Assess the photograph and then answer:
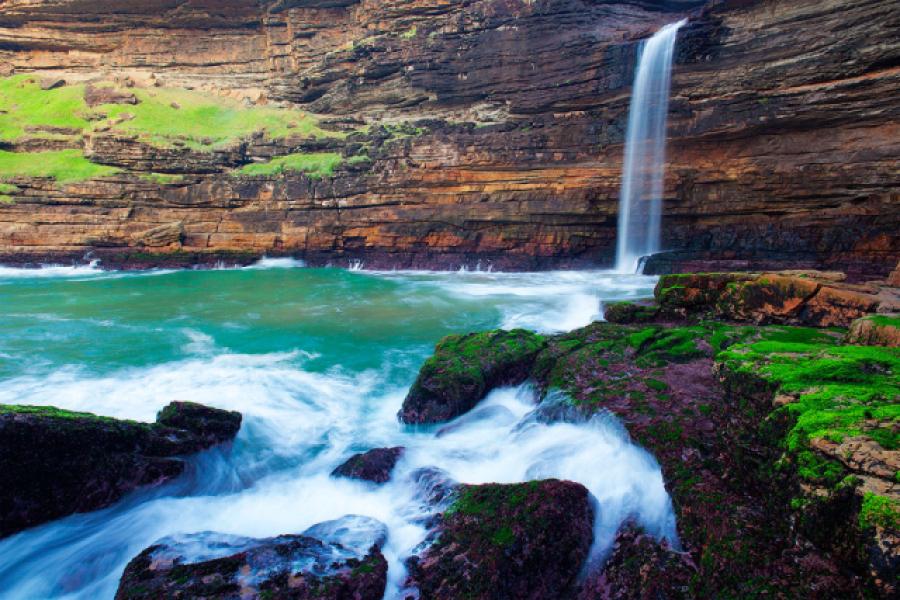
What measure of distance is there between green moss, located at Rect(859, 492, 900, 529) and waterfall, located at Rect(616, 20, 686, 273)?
1943 cm

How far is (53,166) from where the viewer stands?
25.2m

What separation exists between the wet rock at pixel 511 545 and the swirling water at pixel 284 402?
23cm

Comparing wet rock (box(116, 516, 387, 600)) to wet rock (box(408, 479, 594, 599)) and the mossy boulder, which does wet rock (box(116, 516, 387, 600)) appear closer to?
wet rock (box(408, 479, 594, 599))

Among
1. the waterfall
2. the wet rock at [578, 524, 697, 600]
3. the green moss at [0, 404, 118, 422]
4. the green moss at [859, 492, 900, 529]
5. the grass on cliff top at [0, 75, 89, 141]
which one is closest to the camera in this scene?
the green moss at [859, 492, 900, 529]

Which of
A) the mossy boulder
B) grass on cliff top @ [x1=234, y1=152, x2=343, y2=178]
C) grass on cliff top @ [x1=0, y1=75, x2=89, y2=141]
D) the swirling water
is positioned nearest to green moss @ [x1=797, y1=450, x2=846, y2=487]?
the swirling water

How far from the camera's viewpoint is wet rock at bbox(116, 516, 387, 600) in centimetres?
364

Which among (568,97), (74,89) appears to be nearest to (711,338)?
(568,97)

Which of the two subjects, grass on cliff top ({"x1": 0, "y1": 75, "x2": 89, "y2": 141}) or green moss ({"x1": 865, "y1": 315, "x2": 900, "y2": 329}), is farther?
grass on cliff top ({"x1": 0, "y1": 75, "x2": 89, "y2": 141})

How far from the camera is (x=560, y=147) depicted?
72.0ft

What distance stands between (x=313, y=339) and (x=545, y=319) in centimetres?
597

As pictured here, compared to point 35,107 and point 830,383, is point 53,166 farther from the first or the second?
point 830,383

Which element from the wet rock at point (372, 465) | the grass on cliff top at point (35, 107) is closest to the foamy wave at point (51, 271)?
the grass on cliff top at point (35, 107)

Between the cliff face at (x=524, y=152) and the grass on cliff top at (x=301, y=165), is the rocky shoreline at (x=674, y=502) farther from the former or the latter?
the grass on cliff top at (x=301, y=165)

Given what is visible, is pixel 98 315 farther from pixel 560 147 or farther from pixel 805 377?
pixel 560 147
